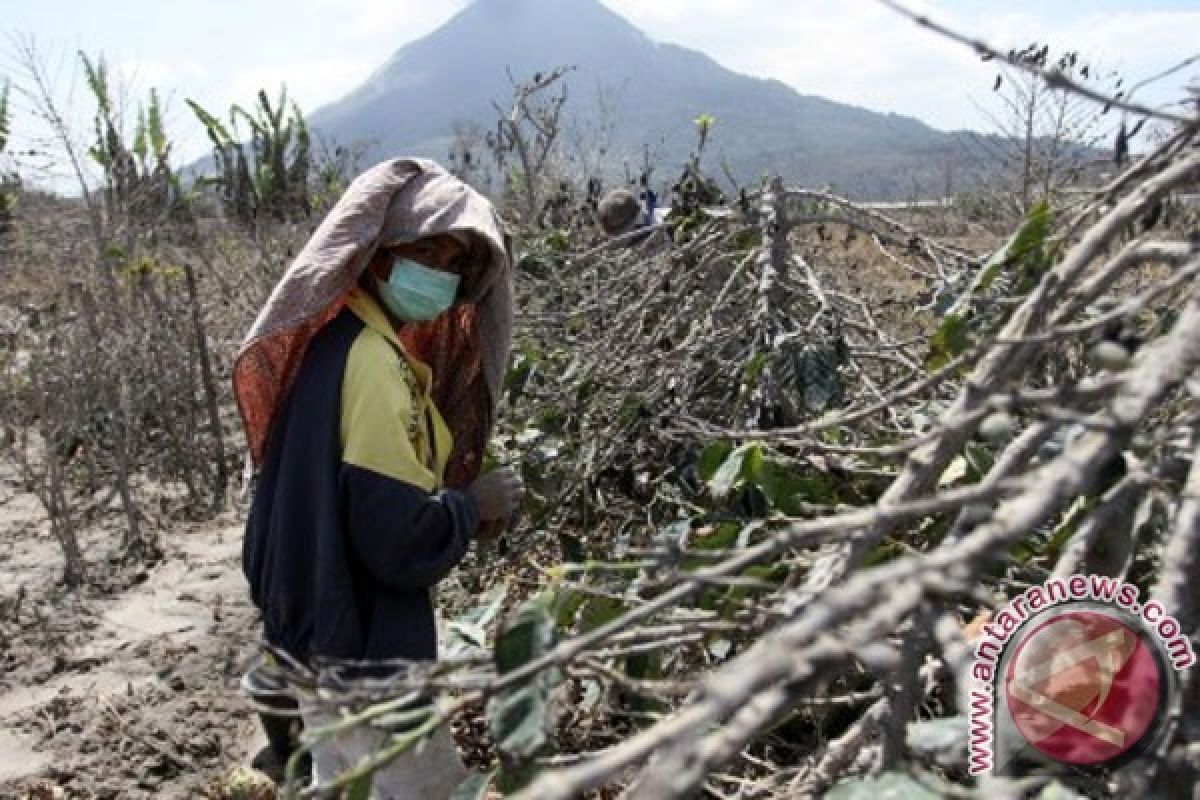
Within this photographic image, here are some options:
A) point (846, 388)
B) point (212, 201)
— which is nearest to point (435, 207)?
point (846, 388)

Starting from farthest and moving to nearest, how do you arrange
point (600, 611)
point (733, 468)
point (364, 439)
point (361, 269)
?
point (361, 269) < point (364, 439) < point (733, 468) < point (600, 611)

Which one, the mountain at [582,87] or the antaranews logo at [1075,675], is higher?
the mountain at [582,87]

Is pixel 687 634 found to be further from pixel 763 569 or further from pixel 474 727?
pixel 474 727

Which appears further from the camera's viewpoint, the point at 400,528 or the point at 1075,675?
the point at 400,528

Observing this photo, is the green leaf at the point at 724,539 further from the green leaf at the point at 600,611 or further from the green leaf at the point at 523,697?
the green leaf at the point at 523,697

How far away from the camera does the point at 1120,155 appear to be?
1.02 meters

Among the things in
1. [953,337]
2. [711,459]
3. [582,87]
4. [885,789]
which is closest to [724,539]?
[711,459]

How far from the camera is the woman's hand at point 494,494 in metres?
2.06

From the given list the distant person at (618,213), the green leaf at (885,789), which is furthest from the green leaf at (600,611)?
the distant person at (618,213)

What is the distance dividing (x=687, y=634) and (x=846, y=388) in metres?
1.28

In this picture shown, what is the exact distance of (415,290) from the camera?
6.26ft

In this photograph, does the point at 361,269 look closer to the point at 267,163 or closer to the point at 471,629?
the point at 471,629

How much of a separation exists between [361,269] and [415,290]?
11 centimetres

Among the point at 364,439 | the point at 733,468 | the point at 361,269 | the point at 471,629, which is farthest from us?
the point at 361,269
